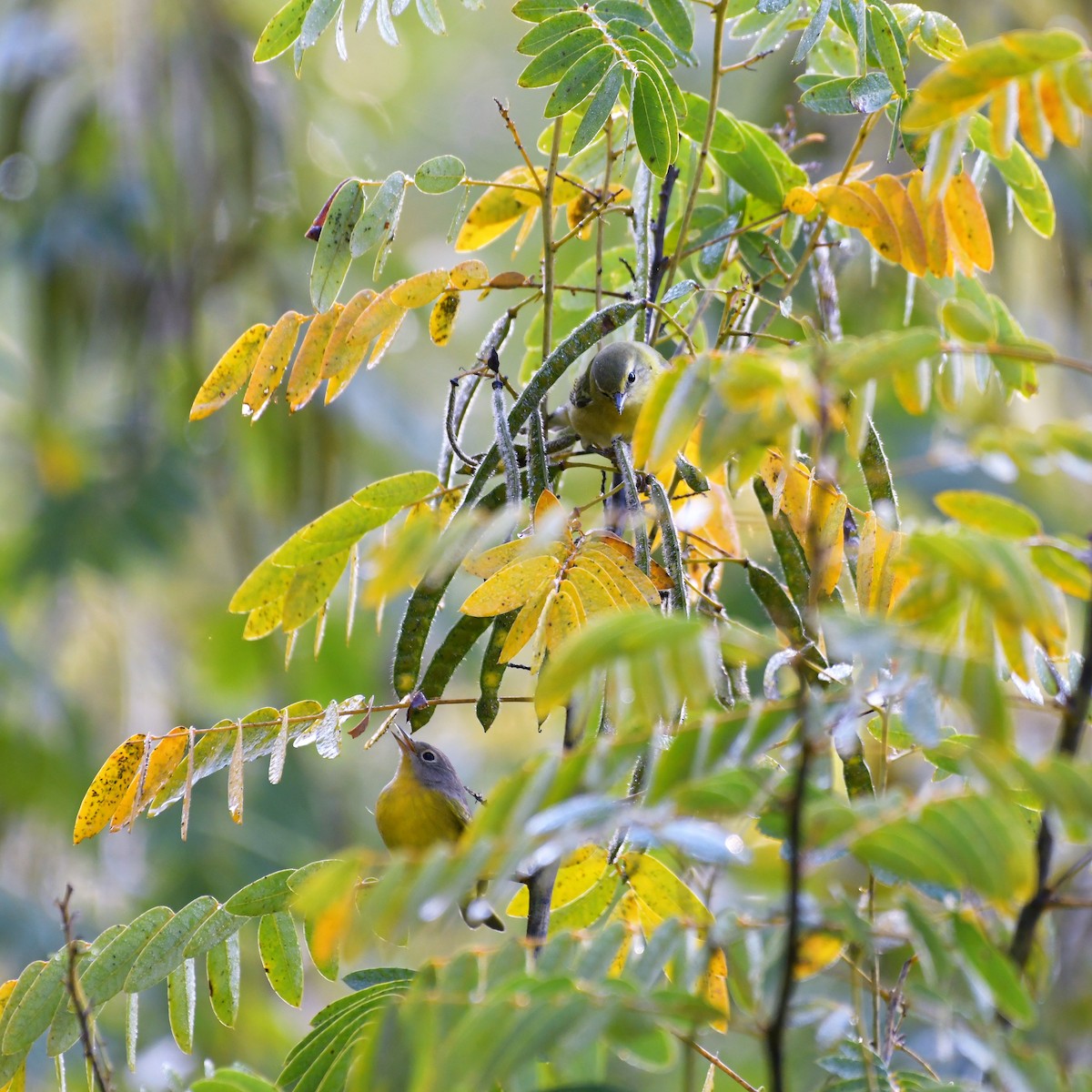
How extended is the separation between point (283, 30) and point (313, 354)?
0.38m

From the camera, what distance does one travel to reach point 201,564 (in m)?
7.45

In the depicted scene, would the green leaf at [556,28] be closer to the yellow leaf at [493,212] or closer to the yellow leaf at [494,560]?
the yellow leaf at [493,212]

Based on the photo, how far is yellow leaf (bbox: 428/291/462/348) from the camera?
1.45m

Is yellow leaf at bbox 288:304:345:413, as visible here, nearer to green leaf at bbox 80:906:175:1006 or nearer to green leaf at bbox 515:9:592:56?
green leaf at bbox 515:9:592:56

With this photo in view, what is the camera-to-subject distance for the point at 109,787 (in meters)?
1.35

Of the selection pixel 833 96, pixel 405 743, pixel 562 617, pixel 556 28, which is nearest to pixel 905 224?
pixel 833 96

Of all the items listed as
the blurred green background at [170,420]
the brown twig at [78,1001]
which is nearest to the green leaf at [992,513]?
the brown twig at [78,1001]

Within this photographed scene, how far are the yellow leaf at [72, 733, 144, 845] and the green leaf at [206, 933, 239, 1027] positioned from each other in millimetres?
183

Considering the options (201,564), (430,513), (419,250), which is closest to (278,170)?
(201,564)

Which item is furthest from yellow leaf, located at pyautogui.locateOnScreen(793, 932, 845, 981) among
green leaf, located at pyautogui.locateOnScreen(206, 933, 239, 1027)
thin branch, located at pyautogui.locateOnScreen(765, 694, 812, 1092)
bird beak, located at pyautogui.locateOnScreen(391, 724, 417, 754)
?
bird beak, located at pyautogui.locateOnScreen(391, 724, 417, 754)

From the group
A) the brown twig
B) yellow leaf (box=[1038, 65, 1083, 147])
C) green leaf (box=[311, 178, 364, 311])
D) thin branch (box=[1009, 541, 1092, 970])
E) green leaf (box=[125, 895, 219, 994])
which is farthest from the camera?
green leaf (box=[311, 178, 364, 311])

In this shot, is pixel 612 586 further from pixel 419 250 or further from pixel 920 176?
pixel 419 250

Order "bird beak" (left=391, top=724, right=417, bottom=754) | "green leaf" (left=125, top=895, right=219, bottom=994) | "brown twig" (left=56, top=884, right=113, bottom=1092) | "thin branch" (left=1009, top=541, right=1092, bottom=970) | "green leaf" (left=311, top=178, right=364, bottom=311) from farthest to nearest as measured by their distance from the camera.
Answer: "bird beak" (left=391, top=724, right=417, bottom=754) < "green leaf" (left=311, top=178, right=364, bottom=311) < "green leaf" (left=125, top=895, right=219, bottom=994) < "brown twig" (left=56, top=884, right=113, bottom=1092) < "thin branch" (left=1009, top=541, right=1092, bottom=970)

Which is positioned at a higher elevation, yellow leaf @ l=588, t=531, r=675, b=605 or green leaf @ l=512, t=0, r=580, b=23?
green leaf @ l=512, t=0, r=580, b=23
